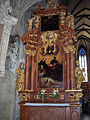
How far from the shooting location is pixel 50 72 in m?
9.02

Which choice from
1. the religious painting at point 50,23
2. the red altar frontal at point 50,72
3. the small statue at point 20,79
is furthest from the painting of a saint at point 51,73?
the religious painting at point 50,23

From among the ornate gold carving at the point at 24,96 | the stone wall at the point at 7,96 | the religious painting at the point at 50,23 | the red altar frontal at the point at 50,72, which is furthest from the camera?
the religious painting at the point at 50,23

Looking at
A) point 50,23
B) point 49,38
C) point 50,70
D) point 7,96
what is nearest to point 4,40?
point 7,96

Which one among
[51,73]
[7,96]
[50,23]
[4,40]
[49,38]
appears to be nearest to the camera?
[4,40]

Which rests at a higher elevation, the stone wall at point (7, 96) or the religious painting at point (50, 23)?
the religious painting at point (50, 23)

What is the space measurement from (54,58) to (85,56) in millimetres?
16202

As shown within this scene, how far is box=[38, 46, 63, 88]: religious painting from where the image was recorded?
8.78 metres

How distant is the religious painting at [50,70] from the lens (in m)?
8.78

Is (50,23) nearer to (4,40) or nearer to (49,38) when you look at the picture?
(49,38)

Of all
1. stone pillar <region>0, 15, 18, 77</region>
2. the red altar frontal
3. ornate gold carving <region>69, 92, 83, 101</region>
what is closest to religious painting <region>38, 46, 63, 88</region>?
the red altar frontal

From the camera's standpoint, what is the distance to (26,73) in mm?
9125

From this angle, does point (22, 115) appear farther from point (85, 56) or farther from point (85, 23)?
point (85, 56)

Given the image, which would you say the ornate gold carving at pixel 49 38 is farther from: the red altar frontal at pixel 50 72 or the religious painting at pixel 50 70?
the religious painting at pixel 50 70

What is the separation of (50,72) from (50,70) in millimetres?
114
